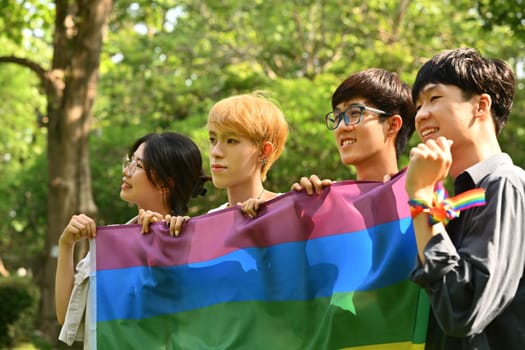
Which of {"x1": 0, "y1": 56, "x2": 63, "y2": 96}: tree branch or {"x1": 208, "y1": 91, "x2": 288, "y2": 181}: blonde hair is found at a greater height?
{"x1": 0, "y1": 56, "x2": 63, "y2": 96}: tree branch

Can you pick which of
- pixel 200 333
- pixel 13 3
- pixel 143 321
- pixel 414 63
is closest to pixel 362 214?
pixel 200 333

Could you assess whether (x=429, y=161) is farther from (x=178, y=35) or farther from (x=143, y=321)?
(x=178, y=35)

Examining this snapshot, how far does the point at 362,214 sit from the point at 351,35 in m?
17.7

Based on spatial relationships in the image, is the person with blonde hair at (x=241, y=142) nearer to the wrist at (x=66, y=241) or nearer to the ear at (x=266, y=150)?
the ear at (x=266, y=150)

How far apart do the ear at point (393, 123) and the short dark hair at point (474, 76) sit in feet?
2.96

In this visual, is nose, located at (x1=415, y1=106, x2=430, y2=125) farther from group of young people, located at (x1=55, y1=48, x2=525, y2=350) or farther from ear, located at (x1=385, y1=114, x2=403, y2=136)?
ear, located at (x1=385, y1=114, x2=403, y2=136)

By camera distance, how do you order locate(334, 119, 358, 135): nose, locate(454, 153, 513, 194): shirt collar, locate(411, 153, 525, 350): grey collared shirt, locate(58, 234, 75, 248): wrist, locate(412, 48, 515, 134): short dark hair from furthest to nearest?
1. locate(58, 234, 75, 248): wrist
2. locate(334, 119, 358, 135): nose
3. locate(412, 48, 515, 134): short dark hair
4. locate(454, 153, 513, 194): shirt collar
5. locate(411, 153, 525, 350): grey collared shirt

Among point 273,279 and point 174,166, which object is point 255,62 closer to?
point 174,166

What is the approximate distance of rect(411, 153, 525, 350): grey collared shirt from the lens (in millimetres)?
2504

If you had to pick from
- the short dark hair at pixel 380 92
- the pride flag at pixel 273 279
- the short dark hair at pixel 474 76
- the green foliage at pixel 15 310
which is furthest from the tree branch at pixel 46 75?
the short dark hair at pixel 474 76

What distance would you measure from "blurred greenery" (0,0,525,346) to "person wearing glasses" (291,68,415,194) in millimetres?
12597

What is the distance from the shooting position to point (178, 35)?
21469 millimetres

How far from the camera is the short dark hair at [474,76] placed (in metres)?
2.87

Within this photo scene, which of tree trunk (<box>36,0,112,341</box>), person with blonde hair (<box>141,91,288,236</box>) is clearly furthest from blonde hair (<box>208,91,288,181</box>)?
tree trunk (<box>36,0,112,341</box>)
